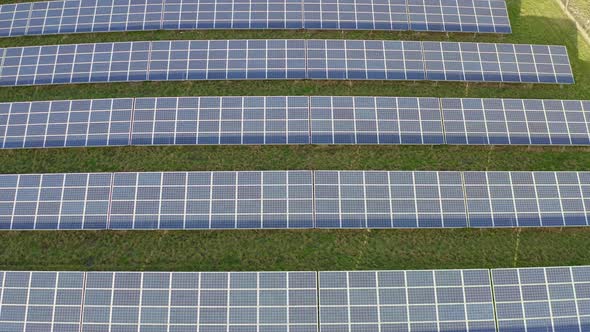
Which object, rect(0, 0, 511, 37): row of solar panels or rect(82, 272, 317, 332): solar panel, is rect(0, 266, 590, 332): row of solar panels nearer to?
rect(82, 272, 317, 332): solar panel

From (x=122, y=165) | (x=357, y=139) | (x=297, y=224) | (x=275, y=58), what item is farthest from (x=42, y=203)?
(x=357, y=139)

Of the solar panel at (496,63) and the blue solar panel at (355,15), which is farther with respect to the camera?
the blue solar panel at (355,15)

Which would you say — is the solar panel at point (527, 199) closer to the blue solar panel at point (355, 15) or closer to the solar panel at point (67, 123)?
the blue solar panel at point (355, 15)

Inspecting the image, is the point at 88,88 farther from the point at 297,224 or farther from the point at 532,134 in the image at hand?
the point at 532,134

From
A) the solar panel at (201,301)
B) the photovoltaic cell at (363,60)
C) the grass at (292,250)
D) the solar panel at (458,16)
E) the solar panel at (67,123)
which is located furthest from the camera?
the solar panel at (458,16)

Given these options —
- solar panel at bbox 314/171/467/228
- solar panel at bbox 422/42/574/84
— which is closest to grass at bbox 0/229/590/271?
solar panel at bbox 314/171/467/228

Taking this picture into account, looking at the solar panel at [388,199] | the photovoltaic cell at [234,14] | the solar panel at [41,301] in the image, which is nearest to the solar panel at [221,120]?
the solar panel at [388,199]

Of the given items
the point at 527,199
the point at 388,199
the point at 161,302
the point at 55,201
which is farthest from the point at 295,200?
the point at 55,201
